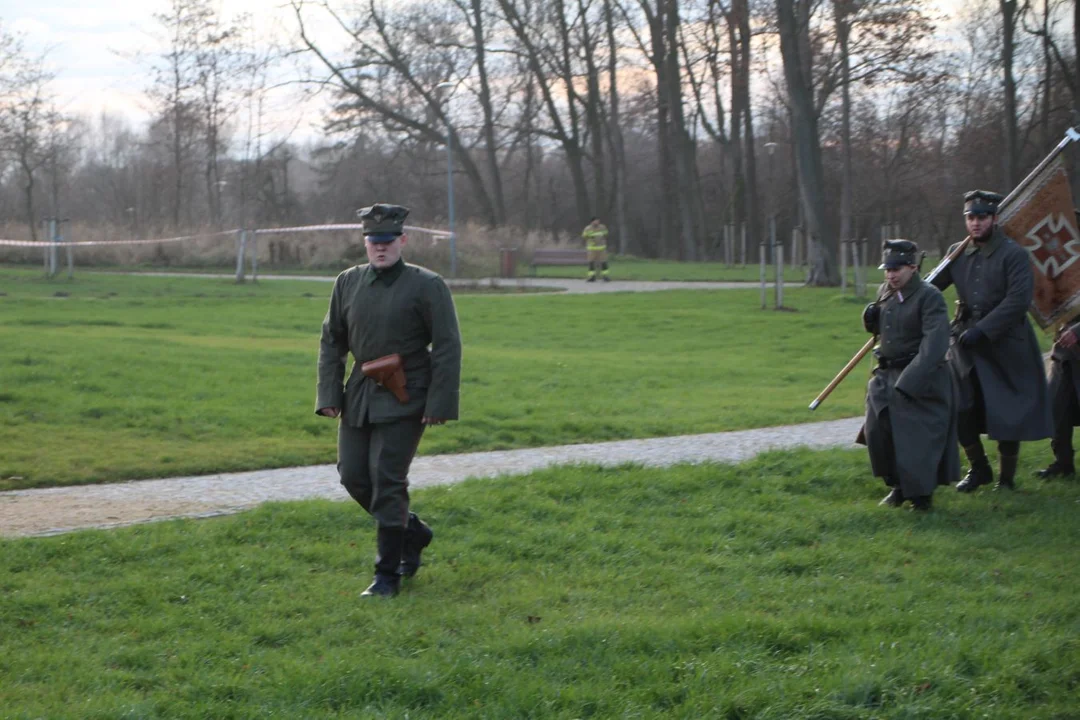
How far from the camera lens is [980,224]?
29.6ft

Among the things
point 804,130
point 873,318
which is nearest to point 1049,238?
point 873,318

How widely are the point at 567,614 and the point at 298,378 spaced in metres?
9.13

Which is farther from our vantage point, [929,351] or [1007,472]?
[1007,472]

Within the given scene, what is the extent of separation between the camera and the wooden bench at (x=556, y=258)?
132ft

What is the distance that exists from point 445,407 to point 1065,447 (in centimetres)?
547

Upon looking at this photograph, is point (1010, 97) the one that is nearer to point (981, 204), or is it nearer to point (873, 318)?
point (981, 204)

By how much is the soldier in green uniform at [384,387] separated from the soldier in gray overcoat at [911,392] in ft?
10.9

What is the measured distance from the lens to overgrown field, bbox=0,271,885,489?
11070 mm

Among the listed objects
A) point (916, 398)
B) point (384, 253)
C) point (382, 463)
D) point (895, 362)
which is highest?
point (384, 253)

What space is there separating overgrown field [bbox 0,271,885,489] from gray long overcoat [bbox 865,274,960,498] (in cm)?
382

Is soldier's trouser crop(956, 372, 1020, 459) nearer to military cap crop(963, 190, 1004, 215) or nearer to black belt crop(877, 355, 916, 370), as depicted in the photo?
black belt crop(877, 355, 916, 370)

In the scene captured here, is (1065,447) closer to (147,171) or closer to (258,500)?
(258,500)

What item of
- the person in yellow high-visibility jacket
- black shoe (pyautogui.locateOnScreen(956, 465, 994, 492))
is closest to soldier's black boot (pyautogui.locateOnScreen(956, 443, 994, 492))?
black shoe (pyautogui.locateOnScreen(956, 465, 994, 492))

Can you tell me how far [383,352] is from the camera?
6.52 m
